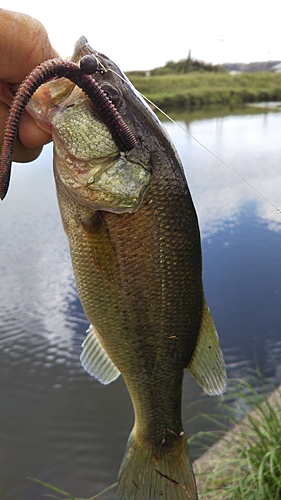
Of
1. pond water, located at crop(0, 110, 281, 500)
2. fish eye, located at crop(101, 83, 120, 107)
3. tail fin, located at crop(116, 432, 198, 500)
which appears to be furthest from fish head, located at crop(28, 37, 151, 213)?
pond water, located at crop(0, 110, 281, 500)

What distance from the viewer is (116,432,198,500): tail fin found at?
1.63m

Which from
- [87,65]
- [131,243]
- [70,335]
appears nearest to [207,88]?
[70,335]

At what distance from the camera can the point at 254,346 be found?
273 inches

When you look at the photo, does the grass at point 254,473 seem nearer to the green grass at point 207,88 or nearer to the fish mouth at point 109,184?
the fish mouth at point 109,184

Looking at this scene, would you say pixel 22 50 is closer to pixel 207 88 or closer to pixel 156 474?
pixel 156 474

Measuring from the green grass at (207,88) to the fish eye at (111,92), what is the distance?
24600mm

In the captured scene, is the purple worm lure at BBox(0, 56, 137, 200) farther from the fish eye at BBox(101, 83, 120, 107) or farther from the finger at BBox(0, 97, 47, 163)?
the finger at BBox(0, 97, 47, 163)

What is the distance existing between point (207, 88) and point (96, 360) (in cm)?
3110

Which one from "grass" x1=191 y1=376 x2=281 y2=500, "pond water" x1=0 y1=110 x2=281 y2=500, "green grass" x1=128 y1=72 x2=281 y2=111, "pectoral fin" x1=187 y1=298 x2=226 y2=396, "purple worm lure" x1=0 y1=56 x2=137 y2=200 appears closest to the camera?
"purple worm lure" x1=0 y1=56 x2=137 y2=200

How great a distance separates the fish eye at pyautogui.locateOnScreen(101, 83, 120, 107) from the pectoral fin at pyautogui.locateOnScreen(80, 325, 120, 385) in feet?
2.68

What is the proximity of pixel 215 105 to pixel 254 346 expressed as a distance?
29346 millimetres

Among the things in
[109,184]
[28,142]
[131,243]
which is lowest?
[131,243]

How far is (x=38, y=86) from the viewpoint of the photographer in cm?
99

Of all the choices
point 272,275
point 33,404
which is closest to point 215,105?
point 272,275
